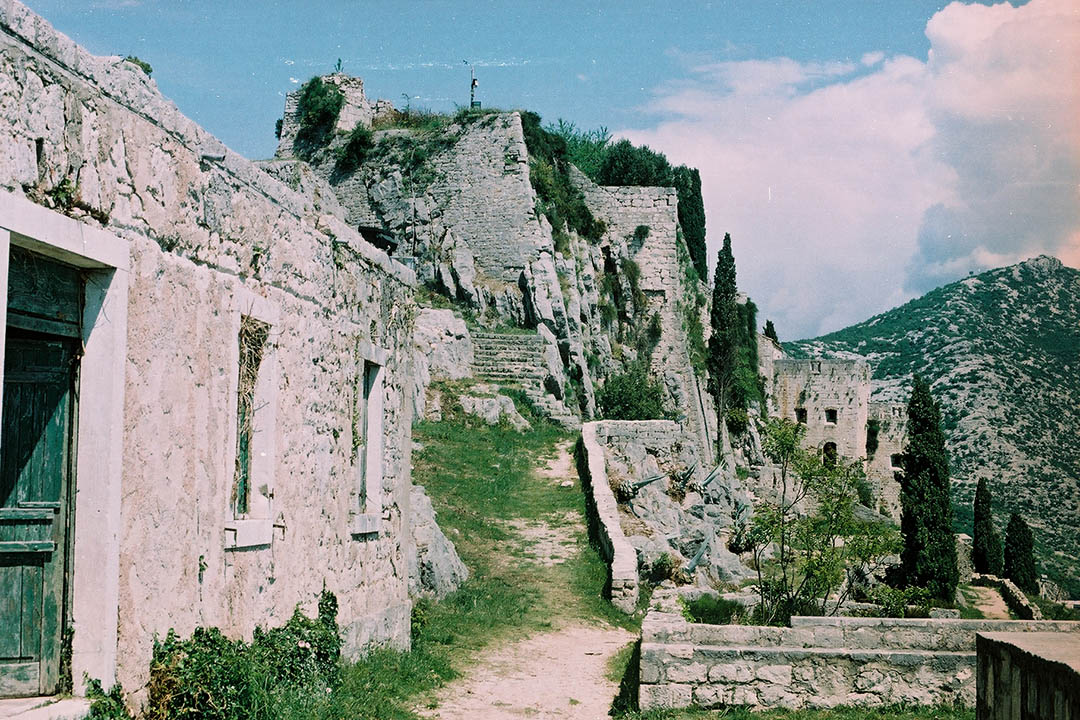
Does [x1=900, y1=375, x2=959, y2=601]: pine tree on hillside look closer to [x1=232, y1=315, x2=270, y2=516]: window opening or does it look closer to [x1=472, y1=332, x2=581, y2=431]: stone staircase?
[x1=472, y1=332, x2=581, y2=431]: stone staircase

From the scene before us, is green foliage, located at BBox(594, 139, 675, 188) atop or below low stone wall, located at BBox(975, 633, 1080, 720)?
atop

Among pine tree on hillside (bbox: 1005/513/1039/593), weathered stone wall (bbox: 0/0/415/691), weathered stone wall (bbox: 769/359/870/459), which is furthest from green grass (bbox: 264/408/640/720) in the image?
weathered stone wall (bbox: 769/359/870/459)

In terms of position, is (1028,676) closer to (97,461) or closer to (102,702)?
(102,702)

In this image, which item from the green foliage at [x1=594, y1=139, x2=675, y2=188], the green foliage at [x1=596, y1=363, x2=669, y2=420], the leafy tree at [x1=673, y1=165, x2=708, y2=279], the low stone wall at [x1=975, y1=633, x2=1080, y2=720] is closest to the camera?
the low stone wall at [x1=975, y1=633, x2=1080, y2=720]

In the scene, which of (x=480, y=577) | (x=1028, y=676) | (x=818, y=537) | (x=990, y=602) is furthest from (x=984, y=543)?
(x=1028, y=676)

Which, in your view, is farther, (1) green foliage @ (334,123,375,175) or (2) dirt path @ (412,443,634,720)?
(1) green foliage @ (334,123,375,175)

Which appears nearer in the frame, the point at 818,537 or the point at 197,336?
the point at 197,336

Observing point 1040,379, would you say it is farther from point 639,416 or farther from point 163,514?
point 163,514

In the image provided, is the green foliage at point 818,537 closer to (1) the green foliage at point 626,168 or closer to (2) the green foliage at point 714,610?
(2) the green foliage at point 714,610

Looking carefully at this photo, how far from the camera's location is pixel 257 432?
779cm

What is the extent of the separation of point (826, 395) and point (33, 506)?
5509 cm

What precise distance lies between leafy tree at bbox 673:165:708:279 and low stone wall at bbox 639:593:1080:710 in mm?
46292

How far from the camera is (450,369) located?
30156 millimetres

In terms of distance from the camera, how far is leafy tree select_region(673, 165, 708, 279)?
54.9 m
